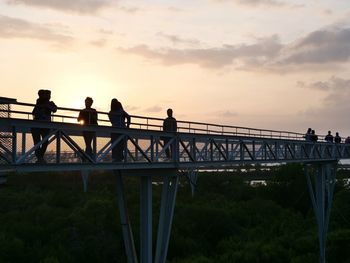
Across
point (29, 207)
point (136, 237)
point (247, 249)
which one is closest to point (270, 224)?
point (247, 249)

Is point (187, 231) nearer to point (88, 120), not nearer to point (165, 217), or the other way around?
point (165, 217)

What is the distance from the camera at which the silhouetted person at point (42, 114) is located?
13584 millimetres

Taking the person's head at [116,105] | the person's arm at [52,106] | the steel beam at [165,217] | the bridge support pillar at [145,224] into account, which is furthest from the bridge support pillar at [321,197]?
the person's arm at [52,106]

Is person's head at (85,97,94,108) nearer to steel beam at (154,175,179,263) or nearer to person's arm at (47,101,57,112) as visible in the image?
person's arm at (47,101,57,112)

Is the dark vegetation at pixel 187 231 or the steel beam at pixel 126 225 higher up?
the steel beam at pixel 126 225

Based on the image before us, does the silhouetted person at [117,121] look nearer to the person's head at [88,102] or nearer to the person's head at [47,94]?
the person's head at [88,102]

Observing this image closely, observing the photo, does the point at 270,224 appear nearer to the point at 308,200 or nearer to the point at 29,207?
the point at 308,200

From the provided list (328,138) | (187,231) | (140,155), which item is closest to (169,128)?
(140,155)

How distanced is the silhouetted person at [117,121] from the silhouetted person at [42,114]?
2833mm

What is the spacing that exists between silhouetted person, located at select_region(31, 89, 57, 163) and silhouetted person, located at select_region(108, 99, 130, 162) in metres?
2.83

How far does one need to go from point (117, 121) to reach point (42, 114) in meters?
3.65

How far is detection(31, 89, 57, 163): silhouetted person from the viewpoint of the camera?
1358 centimetres

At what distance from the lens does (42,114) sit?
1366cm

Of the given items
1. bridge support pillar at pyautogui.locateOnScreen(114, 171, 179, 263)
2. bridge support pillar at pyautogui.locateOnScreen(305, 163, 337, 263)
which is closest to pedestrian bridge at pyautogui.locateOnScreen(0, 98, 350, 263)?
bridge support pillar at pyautogui.locateOnScreen(114, 171, 179, 263)
